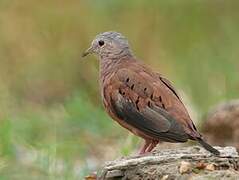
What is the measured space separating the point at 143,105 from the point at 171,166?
1.00 meters

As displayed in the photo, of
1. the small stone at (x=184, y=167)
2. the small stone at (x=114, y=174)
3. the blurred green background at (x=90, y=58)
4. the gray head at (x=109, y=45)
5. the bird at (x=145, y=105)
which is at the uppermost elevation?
the blurred green background at (x=90, y=58)

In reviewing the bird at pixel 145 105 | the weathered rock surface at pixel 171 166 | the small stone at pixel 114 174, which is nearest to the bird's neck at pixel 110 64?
the bird at pixel 145 105

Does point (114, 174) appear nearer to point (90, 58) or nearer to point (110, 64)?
point (110, 64)

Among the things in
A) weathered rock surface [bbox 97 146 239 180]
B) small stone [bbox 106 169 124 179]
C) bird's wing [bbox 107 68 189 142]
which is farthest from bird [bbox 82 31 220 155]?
small stone [bbox 106 169 124 179]

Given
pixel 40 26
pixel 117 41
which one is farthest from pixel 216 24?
pixel 117 41

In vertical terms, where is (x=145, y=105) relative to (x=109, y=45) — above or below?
below

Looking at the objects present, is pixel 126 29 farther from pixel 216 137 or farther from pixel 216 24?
pixel 216 137

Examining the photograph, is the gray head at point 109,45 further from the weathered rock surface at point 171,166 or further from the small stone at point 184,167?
the small stone at point 184,167

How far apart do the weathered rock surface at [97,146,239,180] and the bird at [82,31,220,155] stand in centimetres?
13

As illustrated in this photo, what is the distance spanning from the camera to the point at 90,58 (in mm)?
16641

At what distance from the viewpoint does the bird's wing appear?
9.55m

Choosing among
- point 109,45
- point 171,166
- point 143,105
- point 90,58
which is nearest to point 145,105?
point 143,105

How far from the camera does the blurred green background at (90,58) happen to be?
563 inches

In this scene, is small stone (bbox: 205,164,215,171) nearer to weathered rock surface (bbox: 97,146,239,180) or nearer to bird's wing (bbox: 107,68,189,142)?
weathered rock surface (bbox: 97,146,239,180)
